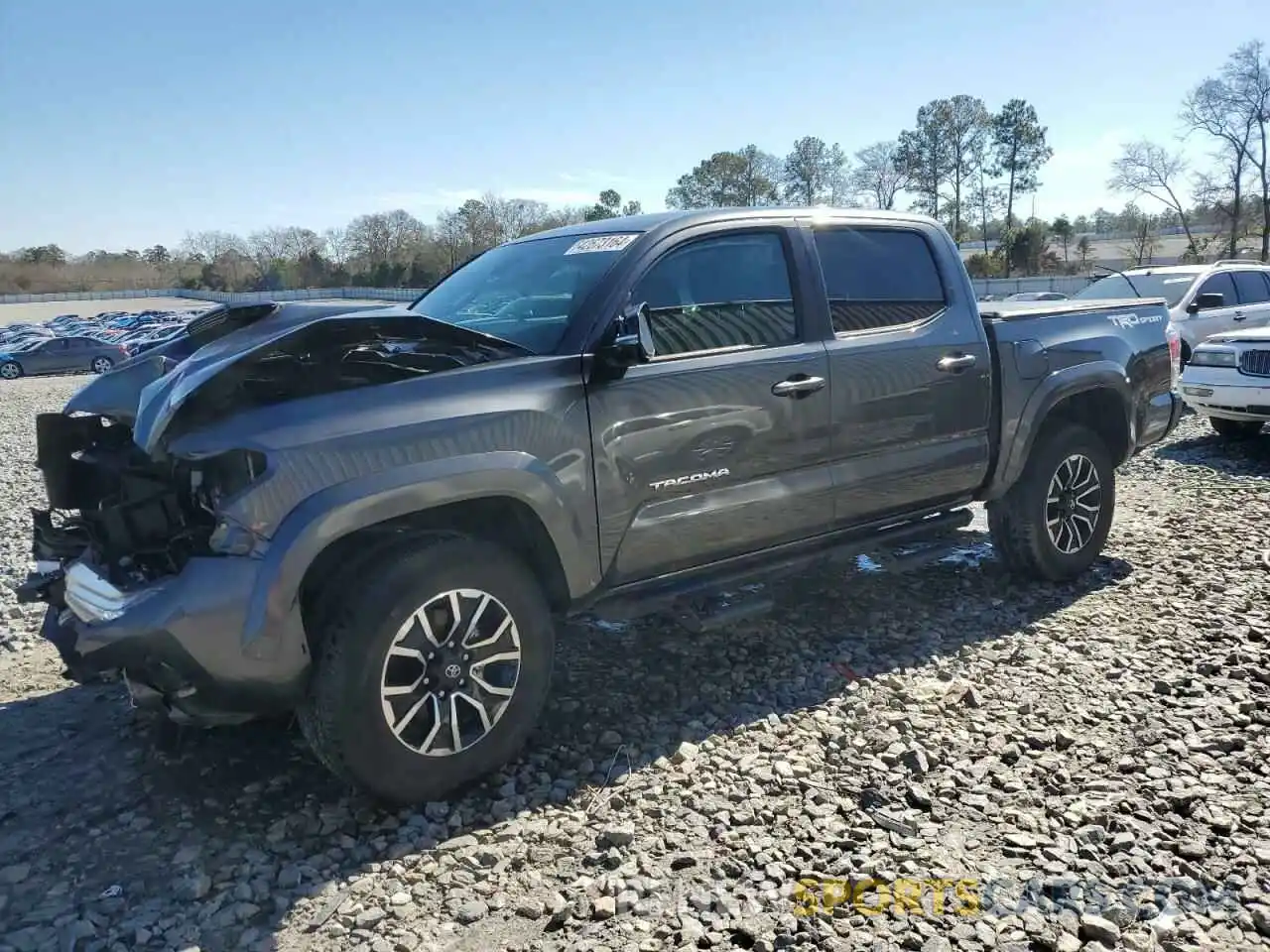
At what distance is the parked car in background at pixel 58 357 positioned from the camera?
30.7 metres

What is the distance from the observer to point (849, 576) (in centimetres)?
567

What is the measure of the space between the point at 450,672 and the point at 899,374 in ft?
8.20

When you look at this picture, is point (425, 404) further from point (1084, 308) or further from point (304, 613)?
point (1084, 308)

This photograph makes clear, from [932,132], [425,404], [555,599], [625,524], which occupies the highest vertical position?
[932,132]

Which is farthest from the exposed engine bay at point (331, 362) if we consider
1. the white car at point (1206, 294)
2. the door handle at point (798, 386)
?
the white car at point (1206, 294)

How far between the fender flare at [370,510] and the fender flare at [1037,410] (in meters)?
2.64

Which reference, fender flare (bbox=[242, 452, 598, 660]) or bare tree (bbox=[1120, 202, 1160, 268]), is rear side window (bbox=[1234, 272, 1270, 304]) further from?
bare tree (bbox=[1120, 202, 1160, 268])

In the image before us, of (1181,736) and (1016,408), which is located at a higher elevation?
→ (1016,408)

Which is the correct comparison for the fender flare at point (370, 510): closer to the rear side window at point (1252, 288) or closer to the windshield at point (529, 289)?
the windshield at point (529, 289)

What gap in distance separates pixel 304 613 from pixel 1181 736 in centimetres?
320

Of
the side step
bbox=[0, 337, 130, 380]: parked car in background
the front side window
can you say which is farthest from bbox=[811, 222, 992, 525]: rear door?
bbox=[0, 337, 130, 380]: parked car in background

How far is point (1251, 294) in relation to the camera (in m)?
13.9

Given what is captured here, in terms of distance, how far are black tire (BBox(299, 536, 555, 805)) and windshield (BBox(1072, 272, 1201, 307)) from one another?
12689mm

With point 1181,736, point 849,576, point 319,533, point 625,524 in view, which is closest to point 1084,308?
point 849,576
